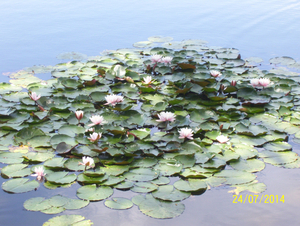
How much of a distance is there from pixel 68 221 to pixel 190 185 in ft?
3.51

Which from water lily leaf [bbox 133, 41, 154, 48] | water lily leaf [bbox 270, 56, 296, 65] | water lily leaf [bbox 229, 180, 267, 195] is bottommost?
water lily leaf [bbox 229, 180, 267, 195]

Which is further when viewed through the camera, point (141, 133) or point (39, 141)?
point (141, 133)

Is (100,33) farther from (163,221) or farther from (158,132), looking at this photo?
(163,221)

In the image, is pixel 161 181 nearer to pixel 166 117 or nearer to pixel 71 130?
pixel 166 117

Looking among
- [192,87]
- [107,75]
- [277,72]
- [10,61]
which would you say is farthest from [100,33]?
[277,72]

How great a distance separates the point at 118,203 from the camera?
2568 millimetres

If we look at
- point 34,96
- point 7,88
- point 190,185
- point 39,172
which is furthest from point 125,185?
point 7,88

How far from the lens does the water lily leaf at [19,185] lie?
270 centimetres

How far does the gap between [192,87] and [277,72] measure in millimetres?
1761

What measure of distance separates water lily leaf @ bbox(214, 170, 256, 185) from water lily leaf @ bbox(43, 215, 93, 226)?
1261mm

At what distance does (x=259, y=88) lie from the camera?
471 centimetres

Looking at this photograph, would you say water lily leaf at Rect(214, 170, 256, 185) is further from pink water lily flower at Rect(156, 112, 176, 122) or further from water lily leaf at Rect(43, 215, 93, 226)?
water lily leaf at Rect(43, 215, 93, 226)

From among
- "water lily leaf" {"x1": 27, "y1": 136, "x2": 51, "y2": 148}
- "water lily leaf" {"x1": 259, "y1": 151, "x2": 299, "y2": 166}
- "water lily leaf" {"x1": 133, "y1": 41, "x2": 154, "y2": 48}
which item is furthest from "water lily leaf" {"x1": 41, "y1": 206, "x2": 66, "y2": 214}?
"water lily leaf" {"x1": 133, "y1": 41, "x2": 154, "y2": 48}

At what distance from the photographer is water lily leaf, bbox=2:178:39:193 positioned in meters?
2.70
